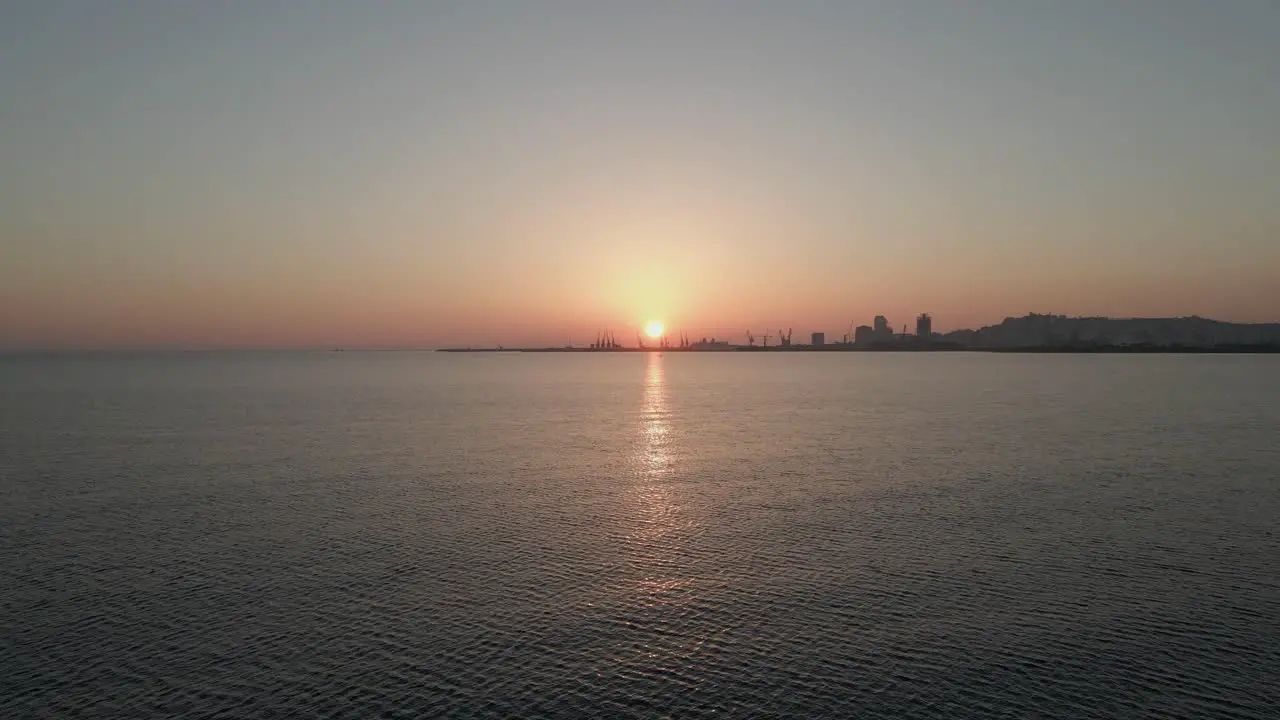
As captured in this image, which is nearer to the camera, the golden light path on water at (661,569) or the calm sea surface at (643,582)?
the calm sea surface at (643,582)

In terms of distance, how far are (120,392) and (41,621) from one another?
160 metres

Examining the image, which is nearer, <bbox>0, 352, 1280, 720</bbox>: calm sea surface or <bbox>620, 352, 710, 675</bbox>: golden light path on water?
<bbox>0, 352, 1280, 720</bbox>: calm sea surface

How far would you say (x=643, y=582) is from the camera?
31.0 meters

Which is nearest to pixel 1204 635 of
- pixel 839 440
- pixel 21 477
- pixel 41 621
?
pixel 41 621

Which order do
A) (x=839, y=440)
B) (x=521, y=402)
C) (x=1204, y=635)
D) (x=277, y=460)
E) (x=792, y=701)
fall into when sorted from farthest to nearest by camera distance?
(x=521, y=402) → (x=839, y=440) → (x=277, y=460) → (x=1204, y=635) → (x=792, y=701)

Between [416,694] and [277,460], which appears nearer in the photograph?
[416,694]

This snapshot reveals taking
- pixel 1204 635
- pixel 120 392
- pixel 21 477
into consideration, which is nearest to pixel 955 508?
pixel 1204 635

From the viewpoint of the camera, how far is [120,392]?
158250 mm

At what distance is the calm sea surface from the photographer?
21703 mm

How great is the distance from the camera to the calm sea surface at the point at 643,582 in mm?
21703

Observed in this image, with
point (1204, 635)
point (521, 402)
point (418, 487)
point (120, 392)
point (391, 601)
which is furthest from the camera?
point (120, 392)

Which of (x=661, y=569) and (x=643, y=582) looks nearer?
(x=643, y=582)

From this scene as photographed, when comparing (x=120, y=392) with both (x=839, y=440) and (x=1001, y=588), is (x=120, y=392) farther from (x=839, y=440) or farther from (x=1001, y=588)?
(x=1001, y=588)

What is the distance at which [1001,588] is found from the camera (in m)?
30.1
